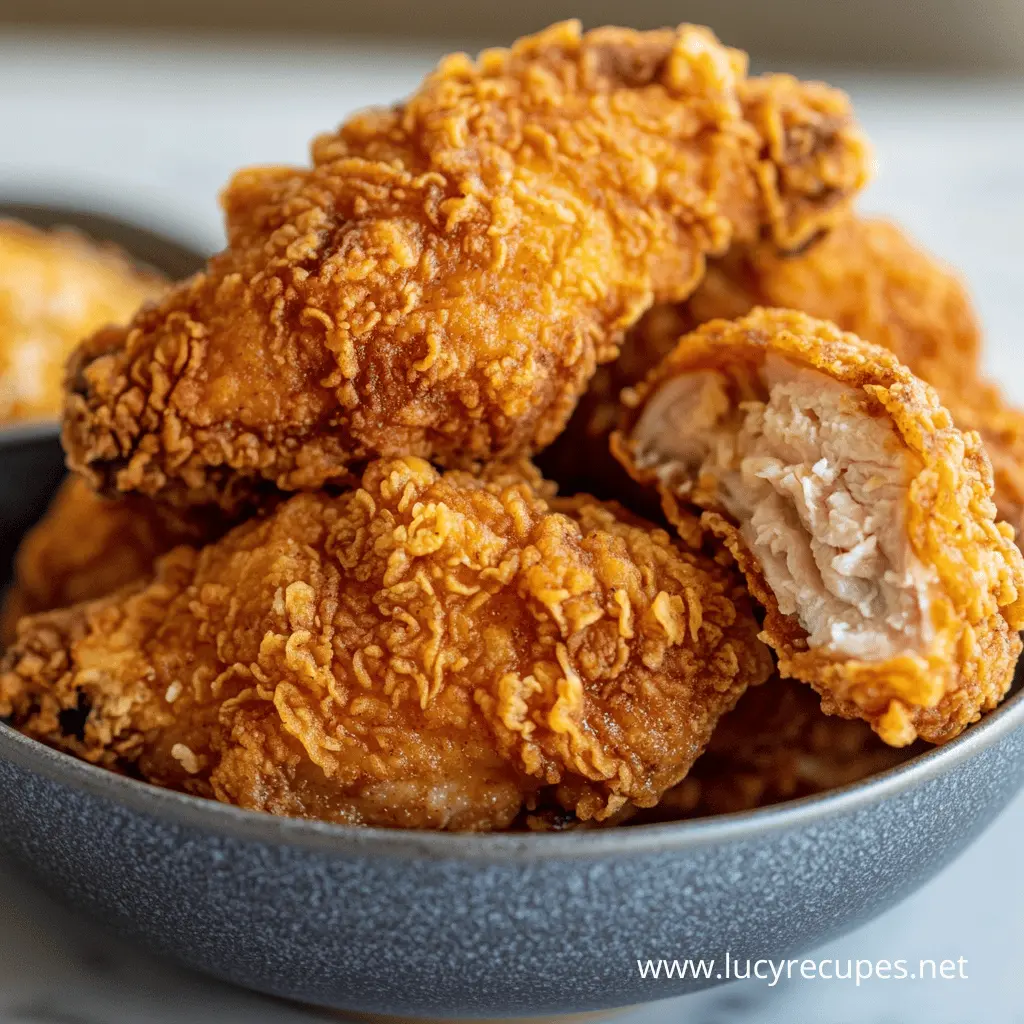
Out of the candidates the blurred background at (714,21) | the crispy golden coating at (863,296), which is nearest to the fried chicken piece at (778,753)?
the crispy golden coating at (863,296)

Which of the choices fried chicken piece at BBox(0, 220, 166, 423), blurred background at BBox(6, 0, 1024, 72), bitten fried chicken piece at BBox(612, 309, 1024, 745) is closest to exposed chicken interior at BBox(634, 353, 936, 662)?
bitten fried chicken piece at BBox(612, 309, 1024, 745)

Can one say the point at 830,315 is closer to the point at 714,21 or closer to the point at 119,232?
the point at 119,232

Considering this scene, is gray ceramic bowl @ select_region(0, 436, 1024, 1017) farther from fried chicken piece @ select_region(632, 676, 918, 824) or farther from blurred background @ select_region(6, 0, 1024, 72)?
blurred background @ select_region(6, 0, 1024, 72)

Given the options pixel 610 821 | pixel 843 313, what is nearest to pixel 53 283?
pixel 843 313

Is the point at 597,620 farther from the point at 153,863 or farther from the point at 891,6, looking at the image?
the point at 891,6

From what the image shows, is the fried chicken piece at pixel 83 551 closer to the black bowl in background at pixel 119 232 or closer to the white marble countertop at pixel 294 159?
the white marble countertop at pixel 294 159

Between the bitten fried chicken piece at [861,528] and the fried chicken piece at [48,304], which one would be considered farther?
the fried chicken piece at [48,304]
